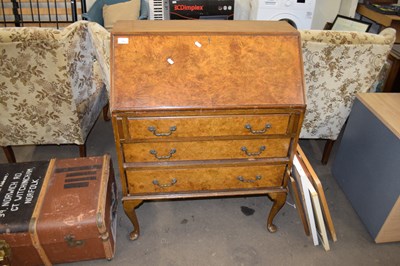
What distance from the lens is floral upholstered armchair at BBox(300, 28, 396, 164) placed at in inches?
75.1

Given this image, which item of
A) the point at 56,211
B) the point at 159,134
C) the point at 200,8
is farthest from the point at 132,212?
the point at 200,8

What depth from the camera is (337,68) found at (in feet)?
6.62

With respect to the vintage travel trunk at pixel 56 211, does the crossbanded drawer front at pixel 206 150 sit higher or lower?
higher

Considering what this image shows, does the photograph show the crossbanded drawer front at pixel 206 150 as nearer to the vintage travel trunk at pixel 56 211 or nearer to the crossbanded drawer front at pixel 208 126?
the crossbanded drawer front at pixel 208 126

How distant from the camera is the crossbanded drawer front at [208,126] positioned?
1.43 metres

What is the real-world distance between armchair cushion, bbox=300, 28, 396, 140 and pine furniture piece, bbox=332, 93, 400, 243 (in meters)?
0.11

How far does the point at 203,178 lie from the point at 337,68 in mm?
1133

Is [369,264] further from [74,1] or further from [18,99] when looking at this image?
[74,1]

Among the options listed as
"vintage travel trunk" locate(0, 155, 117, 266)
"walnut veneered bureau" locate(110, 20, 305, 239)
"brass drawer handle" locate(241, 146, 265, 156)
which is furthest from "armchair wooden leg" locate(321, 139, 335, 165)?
"vintage travel trunk" locate(0, 155, 117, 266)

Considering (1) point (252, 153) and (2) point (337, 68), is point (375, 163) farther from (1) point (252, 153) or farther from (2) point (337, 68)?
(1) point (252, 153)

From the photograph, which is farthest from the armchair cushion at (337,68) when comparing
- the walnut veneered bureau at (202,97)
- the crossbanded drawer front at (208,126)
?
the crossbanded drawer front at (208,126)

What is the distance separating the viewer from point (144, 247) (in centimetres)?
189

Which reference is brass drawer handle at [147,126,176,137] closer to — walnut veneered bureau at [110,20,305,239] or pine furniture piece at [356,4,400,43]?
walnut veneered bureau at [110,20,305,239]

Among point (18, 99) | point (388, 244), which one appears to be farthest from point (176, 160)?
point (388, 244)
